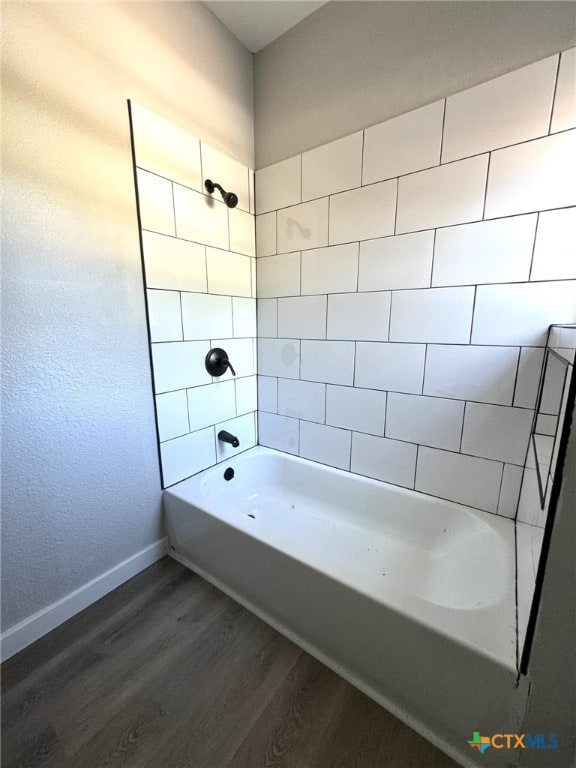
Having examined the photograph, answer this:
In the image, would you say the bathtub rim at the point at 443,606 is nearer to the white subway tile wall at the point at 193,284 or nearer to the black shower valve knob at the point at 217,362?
the white subway tile wall at the point at 193,284

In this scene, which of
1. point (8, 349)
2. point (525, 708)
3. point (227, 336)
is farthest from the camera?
point (227, 336)

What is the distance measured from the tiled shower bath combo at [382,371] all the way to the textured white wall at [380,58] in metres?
0.08

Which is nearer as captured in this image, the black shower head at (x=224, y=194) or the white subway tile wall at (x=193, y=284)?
the white subway tile wall at (x=193, y=284)

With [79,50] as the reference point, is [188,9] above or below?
above

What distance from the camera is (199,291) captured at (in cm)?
140

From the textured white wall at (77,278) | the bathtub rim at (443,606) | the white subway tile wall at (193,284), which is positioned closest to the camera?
the bathtub rim at (443,606)

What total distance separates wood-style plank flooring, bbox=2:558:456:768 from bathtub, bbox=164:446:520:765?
8 cm

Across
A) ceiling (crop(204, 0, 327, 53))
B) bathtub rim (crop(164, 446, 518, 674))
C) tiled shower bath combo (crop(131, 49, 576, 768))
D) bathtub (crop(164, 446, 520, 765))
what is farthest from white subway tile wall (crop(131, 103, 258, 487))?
ceiling (crop(204, 0, 327, 53))

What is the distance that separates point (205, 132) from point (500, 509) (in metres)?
2.06

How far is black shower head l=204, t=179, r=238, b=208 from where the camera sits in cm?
136

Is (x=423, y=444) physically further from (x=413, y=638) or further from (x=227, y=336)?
(x=227, y=336)

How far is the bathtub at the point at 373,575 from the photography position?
29.6 inches

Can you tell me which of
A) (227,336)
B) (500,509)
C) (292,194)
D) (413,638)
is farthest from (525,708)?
(292,194)

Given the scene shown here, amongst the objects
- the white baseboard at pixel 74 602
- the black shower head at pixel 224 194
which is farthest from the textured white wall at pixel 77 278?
the black shower head at pixel 224 194
